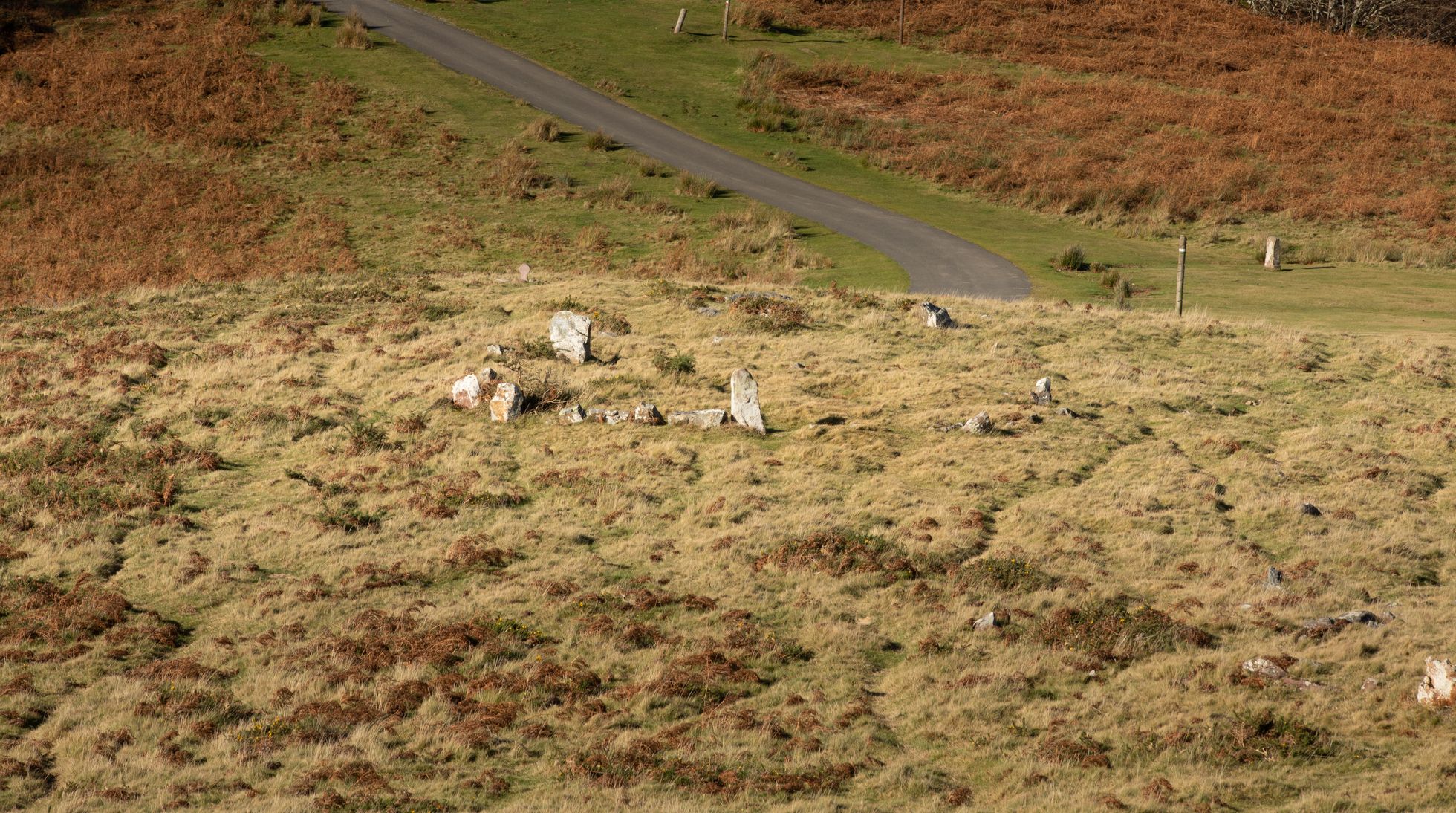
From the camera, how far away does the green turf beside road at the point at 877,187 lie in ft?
109

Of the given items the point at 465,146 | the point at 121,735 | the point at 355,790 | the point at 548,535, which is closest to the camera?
the point at 355,790

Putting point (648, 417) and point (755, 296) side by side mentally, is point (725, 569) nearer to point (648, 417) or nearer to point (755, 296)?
point (648, 417)

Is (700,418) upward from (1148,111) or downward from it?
downward

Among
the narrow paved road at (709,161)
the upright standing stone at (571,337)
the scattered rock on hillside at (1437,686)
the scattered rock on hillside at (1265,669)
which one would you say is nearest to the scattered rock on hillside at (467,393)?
the upright standing stone at (571,337)

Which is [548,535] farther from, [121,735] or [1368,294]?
[1368,294]

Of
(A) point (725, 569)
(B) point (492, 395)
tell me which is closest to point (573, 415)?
(B) point (492, 395)

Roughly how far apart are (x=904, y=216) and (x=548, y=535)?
30344 mm

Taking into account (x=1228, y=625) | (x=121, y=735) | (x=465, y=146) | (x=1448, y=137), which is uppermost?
(x=1448, y=137)

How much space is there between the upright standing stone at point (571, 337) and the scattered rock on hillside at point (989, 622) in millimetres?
12185

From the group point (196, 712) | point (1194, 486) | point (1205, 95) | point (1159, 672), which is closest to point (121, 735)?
point (196, 712)

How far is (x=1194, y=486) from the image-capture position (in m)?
18.9

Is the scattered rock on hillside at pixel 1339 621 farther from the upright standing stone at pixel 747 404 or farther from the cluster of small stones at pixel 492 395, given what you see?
the cluster of small stones at pixel 492 395

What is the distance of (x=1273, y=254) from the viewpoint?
39.2 metres

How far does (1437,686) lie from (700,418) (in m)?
12.7
